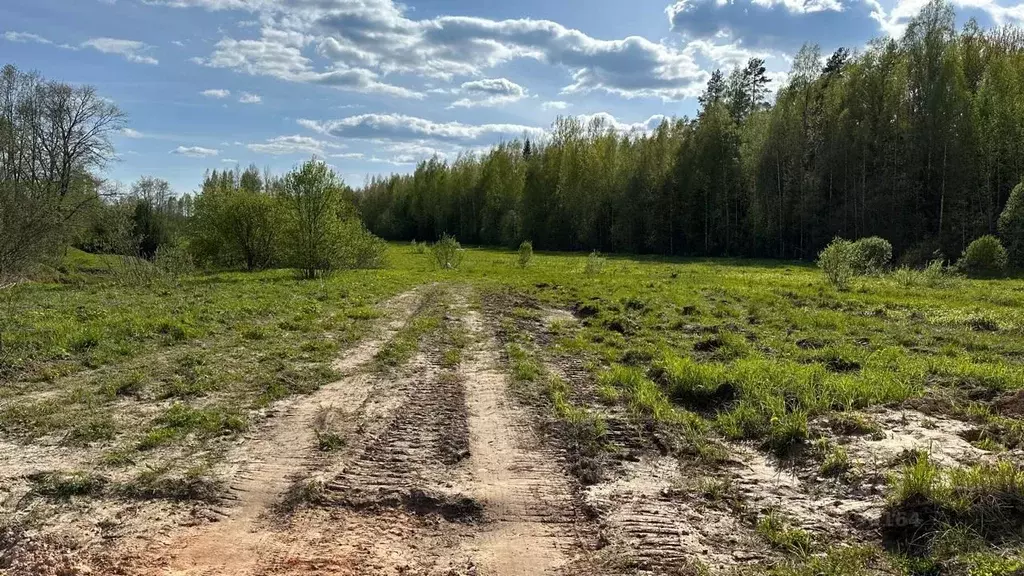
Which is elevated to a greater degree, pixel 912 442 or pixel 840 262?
pixel 840 262

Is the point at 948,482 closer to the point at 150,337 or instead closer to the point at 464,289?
the point at 150,337

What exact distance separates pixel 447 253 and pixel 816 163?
29.2m

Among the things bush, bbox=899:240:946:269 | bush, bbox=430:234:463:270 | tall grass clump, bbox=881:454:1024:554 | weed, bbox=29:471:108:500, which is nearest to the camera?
tall grass clump, bbox=881:454:1024:554

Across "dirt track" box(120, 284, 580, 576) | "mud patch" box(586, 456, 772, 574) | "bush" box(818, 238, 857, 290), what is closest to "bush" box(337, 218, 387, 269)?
"bush" box(818, 238, 857, 290)

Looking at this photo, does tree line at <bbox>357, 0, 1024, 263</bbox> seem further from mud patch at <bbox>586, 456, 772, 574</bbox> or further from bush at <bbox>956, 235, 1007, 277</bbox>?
mud patch at <bbox>586, 456, 772, 574</bbox>

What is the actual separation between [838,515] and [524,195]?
6630 cm

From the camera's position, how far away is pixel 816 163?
4366 centimetres

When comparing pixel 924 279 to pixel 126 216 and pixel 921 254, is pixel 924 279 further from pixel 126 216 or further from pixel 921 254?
pixel 126 216

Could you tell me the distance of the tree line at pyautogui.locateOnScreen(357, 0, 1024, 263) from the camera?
116 feet

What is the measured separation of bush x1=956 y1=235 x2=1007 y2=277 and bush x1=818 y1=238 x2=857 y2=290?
1049 centimetres

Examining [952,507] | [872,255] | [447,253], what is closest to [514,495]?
[952,507]

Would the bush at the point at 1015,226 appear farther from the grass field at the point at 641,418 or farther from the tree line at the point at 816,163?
the grass field at the point at 641,418

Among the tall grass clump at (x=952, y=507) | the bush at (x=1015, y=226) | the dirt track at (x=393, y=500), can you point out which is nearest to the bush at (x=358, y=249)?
the dirt track at (x=393, y=500)

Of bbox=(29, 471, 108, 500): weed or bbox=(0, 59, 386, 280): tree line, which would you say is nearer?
bbox=(29, 471, 108, 500): weed
